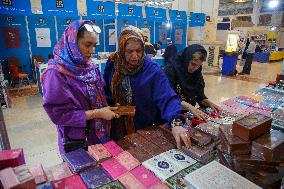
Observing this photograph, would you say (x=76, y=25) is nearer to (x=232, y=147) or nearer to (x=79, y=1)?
(x=232, y=147)

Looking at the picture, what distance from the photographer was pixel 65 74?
1.74 metres

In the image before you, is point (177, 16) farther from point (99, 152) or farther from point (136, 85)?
point (99, 152)

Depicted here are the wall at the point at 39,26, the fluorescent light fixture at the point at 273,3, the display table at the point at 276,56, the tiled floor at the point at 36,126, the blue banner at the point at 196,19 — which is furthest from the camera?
the fluorescent light fixture at the point at 273,3

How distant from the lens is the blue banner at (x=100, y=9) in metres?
7.16

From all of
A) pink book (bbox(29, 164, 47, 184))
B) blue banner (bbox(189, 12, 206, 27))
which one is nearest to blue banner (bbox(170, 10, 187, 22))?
blue banner (bbox(189, 12, 206, 27))

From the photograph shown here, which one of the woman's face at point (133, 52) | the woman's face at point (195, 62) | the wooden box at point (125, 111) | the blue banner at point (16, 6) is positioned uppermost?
the blue banner at point (16, 6)

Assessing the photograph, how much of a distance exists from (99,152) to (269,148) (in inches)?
38.3

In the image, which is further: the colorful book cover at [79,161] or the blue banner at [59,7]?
the blue banner at [59,7]

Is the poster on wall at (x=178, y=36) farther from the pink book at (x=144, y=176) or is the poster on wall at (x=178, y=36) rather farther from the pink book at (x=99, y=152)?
the pink book at (x=144, y=176)

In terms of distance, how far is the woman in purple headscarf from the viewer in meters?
1.68

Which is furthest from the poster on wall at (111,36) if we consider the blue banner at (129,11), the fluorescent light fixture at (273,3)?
the fluorescent light fixture at (273,3)

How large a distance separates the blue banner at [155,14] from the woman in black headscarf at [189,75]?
22.4ft

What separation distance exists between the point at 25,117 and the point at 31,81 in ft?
14.7

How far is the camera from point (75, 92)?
5.88 feet
